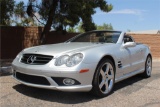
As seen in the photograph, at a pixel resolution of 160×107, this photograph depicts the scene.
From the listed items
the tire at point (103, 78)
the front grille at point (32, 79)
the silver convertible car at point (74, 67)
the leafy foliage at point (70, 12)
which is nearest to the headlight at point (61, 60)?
the silver convertible car at point (74, 67)

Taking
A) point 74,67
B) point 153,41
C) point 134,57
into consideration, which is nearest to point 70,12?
point 134,57

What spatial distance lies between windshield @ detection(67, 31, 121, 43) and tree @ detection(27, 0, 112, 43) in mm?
4539

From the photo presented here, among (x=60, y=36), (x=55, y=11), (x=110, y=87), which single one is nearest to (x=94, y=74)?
(x=110, y=87)

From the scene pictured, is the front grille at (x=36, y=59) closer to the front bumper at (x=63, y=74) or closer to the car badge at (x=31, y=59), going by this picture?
the car badge at (x=31, y=59)

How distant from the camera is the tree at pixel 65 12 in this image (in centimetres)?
1181

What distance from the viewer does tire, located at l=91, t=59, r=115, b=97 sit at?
5289 mm

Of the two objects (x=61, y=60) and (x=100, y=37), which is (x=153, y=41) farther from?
(x=61, y=60)

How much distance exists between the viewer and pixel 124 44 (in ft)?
Result: 21.1

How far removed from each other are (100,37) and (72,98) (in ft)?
6.89

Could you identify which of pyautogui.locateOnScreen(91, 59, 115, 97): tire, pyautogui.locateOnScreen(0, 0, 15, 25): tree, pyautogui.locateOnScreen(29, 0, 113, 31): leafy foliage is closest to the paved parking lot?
pyautogui.locateOnScreen(91, 59, 115, 97): tire

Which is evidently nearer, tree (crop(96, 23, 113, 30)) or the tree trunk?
the tree trunk

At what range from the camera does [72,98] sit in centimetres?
534

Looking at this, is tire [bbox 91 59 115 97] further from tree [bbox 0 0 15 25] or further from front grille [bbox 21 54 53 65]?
tree [bbox 0 0 15 25]

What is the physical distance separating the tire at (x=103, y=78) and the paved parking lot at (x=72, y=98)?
144mm
